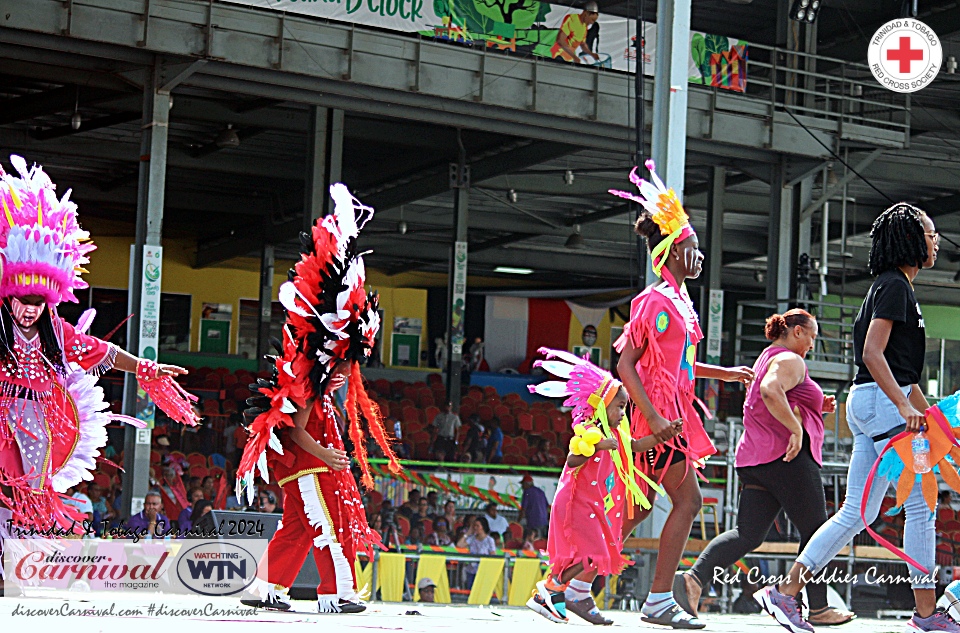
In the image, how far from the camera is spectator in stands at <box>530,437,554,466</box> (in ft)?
76.5

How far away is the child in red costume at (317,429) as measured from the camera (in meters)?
6.16

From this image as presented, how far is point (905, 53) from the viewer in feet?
58.2

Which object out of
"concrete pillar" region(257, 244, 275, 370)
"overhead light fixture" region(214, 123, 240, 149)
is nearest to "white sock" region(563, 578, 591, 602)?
"overhead light fixture" region(214, 123, 240, 149)

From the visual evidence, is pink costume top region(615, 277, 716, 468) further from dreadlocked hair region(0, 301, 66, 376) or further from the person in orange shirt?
the person in orange shirt

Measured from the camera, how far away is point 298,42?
1681cm

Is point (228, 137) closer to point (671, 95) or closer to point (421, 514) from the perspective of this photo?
point (421, 514)

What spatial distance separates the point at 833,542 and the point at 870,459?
0.40 m

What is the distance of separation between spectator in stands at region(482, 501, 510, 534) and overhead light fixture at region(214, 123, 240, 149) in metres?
8.94

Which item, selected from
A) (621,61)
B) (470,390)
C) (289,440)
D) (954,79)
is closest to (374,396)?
(470,390)

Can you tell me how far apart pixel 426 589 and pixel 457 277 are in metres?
10.8

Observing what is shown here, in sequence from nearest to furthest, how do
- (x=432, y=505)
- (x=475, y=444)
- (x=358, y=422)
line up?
(x=358, y=422), (x=432, y=505), (x=475, y=444)

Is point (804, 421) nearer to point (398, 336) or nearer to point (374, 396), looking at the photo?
point (374, 396)

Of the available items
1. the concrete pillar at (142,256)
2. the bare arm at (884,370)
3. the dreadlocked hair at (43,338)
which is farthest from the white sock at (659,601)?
the concrete pillar at (142,256)

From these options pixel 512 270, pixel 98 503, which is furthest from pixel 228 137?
pixel 512 270
